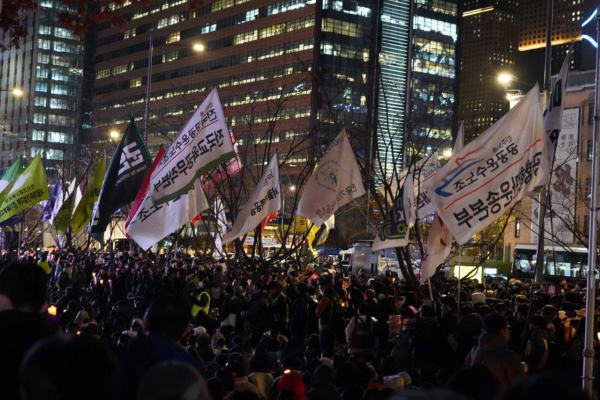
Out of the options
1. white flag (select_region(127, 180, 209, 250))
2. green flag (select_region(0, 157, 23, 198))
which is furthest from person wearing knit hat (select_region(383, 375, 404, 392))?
green flag (select_region(0, 157, 23, 198))

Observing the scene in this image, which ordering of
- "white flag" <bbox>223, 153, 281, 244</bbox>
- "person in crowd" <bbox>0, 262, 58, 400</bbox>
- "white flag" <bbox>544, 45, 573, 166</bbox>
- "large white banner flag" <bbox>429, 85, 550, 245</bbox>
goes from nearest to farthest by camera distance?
"person in crowd" <bbox>0, 262, 58, 400</bbox> < "large white banner flag" <bbox>429, 85, 550, 245</bbox> < "white flag" <bbox>544, 45, 573, 166</bbox> < "white flag" <bbox>223, 153, 281, 244</bbox>

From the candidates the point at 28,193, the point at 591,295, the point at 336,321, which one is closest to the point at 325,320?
the point at 336,321

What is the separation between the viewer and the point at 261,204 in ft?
48.6

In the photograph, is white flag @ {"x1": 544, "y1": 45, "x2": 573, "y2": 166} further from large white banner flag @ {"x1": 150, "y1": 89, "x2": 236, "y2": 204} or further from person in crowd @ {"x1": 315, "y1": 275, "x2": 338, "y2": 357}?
large white banner flag @ {"x1": 150, "y1": 89, "x2": 236, "y2": 204}

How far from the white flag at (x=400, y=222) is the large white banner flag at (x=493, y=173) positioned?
2997mm

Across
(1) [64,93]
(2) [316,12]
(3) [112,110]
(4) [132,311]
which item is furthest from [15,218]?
(1) [64,93]

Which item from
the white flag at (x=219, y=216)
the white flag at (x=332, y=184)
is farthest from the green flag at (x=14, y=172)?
the white flag at (x=332, y=184)

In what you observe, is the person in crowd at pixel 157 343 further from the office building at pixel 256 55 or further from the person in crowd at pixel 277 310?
the office building at pixel 256 55

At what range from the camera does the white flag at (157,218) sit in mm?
11773

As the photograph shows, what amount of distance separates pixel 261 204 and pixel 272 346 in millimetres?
3983

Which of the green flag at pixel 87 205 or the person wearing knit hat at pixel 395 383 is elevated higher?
the green flag at pixel 87 205

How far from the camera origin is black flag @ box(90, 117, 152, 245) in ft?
43.7

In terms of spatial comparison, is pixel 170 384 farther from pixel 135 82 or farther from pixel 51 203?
pixel 135 82

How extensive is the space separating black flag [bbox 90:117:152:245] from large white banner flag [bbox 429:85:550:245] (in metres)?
6.27
